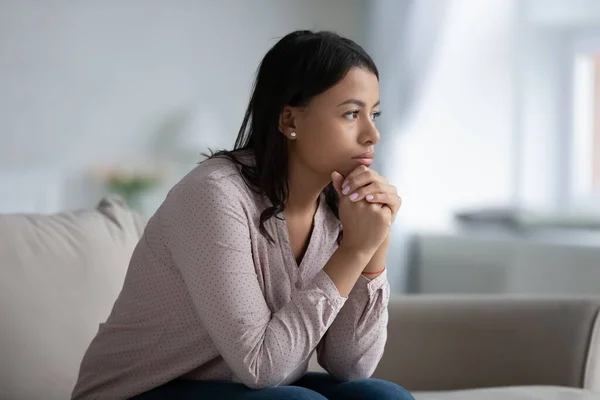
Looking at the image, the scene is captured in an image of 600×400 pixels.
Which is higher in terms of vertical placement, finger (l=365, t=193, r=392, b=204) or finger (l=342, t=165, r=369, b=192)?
finger (l=342, t=165, r=369, b=192)

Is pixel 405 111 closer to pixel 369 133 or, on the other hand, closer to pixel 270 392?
pixel 369 133

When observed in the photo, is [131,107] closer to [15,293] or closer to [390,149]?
[390,149]

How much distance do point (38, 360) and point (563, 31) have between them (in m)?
2.77

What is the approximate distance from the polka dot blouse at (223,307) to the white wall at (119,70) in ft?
7.75

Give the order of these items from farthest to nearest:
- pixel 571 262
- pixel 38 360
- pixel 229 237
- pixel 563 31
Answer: pixel 563 31, pixel 571 262, pixel 38 360, pixel 229 237

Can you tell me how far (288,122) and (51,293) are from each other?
0.68m

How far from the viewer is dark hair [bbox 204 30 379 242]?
1.46 m

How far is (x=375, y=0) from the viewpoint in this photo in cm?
402

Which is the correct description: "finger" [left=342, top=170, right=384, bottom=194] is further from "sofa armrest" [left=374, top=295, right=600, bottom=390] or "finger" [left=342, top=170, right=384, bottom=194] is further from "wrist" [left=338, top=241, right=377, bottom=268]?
"sofa armrest" [left=374, top=295, right=600, bottom=390]

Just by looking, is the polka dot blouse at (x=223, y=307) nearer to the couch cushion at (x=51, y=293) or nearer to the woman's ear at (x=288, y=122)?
the woman's ear at (x=288, y=122)

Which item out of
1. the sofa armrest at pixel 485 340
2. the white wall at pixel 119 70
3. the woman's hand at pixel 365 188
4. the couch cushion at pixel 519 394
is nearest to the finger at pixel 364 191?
the woman's hand at pixel 365 188

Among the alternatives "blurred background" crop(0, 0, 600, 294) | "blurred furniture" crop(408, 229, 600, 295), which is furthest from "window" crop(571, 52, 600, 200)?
"blurred furniture" crop(408, 229, 600, 295)

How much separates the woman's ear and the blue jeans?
1.43ft

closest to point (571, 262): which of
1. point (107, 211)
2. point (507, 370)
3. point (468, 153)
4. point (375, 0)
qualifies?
point (468, 153)
